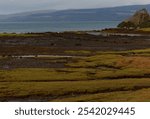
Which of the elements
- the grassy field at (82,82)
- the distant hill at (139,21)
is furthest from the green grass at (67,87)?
the distant hill at (139,21)

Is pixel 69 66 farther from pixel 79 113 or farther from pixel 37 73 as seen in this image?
pixel 79 113

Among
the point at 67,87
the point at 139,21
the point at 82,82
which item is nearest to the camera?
the point at 67,87

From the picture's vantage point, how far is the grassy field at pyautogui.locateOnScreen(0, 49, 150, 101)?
41875mm

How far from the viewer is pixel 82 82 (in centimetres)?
4900

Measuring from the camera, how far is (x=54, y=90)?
4416cm

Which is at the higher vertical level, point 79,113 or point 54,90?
point 79,113

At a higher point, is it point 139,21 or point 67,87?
point 67,87

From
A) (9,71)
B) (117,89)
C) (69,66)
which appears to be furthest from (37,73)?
(117,89)

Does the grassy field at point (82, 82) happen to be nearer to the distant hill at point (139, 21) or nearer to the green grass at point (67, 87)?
the green grass at point (67, 87)

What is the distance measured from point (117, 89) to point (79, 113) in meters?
20.3

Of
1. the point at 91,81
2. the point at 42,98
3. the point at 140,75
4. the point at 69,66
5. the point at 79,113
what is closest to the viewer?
the point at 79,113

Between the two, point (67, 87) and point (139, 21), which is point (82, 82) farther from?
point (139, 21)

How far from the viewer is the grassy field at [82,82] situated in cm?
4188

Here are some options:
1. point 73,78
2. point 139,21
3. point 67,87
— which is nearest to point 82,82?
point 73,78
